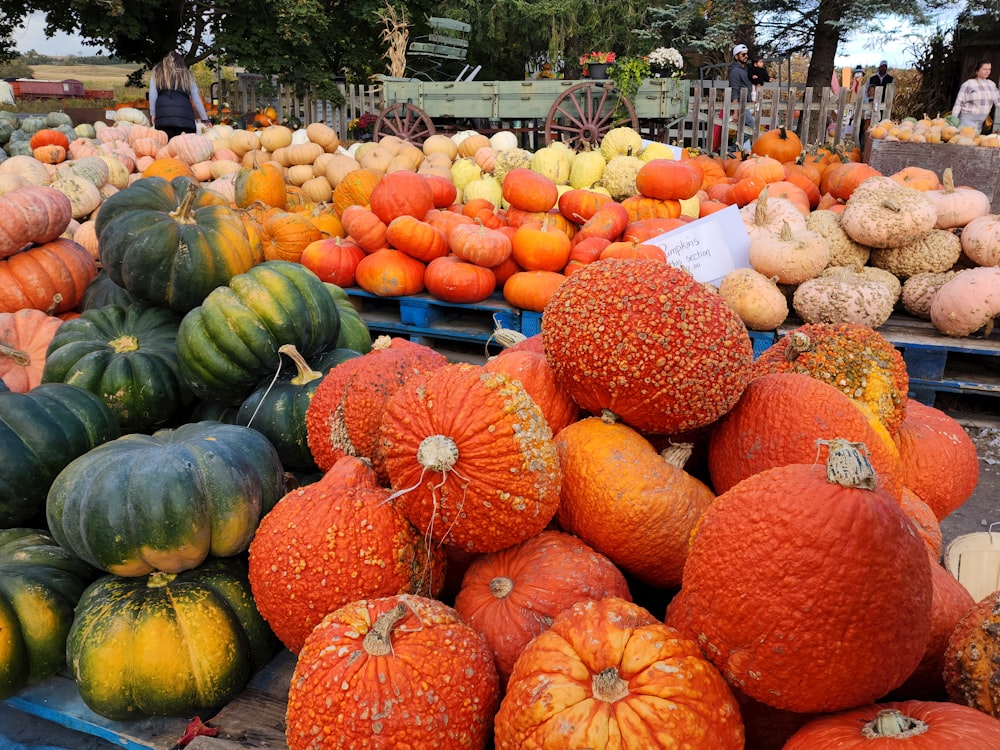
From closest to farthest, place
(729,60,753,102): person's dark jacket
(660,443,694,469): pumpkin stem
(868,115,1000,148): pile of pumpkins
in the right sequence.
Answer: (660,443,694,469): pumpkin stem → (868,115,1000,148): pile of pumpkins → (729,60,753,102): person's dark jacket

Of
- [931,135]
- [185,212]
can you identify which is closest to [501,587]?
[185,212]

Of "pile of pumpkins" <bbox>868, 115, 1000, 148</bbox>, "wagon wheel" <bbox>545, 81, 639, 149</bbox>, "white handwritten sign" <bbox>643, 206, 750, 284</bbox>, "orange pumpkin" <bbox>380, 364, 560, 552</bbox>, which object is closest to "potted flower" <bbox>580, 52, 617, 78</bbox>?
"wagon wheel" <bbox>545, 81, 639, 149</bbox>

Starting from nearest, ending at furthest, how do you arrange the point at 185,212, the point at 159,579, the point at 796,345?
the point at 159,579
the point at 796,345
the point at 185,212

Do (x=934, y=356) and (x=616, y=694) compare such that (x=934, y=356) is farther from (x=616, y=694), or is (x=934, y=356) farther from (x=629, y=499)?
(x=616, y=694)

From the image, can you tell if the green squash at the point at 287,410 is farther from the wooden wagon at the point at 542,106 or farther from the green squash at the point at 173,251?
the wooden wagon at the point at 542,106

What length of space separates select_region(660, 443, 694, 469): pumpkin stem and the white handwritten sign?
2813 millimetres

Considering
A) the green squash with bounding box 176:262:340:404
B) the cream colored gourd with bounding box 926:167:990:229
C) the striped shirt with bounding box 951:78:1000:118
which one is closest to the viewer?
the green squash with bounding box 176:262:340:404

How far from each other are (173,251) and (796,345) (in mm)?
2109

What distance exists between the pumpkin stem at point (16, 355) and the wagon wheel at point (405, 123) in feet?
28.2

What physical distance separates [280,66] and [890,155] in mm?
14410

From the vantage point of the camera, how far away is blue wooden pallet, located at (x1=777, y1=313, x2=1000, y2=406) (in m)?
4.07

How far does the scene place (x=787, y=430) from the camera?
1408 millimetres

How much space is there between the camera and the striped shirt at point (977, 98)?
9.93 metres

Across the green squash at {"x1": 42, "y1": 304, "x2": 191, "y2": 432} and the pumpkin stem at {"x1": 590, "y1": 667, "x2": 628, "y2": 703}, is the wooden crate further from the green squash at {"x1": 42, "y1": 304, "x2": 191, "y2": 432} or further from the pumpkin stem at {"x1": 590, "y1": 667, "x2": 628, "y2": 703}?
the pumpkin stem at {"x1": 590, "y1": 667, "x2": 628, "y2": 703}
